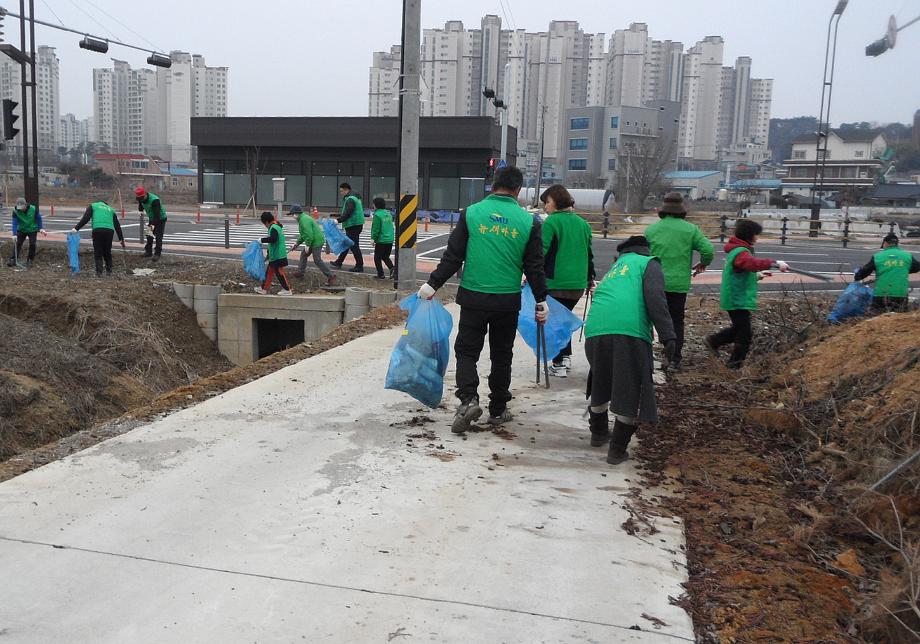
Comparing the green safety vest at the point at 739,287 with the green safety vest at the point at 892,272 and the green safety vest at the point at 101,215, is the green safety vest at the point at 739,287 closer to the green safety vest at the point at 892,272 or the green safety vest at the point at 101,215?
the green safety vest at the point at 892,272

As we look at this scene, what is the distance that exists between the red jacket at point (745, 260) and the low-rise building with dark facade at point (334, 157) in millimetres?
42401

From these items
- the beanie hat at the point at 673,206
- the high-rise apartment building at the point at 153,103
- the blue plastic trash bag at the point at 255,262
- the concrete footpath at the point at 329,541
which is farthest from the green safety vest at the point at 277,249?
the high-rise apartment building at the point at 153,103

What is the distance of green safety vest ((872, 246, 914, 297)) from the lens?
10.1 m

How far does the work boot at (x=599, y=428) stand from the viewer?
594 cm

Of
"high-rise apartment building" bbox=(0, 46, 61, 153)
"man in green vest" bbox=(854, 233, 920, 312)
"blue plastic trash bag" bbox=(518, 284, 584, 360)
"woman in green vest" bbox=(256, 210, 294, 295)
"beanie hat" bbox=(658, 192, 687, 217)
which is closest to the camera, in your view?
"blue plastic trash bag" bbox=(518, 284, 584, 360)

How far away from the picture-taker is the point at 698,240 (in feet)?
26.7

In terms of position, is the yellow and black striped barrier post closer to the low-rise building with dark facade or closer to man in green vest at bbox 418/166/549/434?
man in green vest at bbox 418/166/549/434

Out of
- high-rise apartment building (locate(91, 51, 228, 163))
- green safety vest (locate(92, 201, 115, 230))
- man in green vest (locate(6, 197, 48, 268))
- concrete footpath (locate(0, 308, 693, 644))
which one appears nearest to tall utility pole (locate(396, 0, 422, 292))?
green safety vest (locate(92, 201, 115, 230))

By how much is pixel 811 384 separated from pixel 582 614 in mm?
4067

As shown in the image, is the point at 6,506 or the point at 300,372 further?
the point at 300,372

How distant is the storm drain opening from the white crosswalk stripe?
9892 mm

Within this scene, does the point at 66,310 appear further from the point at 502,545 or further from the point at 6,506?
the point at 502,545

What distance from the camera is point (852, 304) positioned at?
31.2ft

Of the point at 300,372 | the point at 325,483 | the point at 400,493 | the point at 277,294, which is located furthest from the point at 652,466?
the point at 277,294
